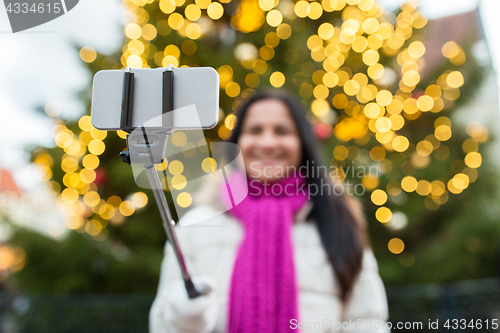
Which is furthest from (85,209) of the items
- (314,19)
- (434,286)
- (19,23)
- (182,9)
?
(434,286)

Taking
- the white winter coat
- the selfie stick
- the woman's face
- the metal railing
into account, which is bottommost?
the metal railing

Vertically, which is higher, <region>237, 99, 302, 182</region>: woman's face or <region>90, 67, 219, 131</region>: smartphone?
<region>90, 67, 219, 131</region>: smartphone

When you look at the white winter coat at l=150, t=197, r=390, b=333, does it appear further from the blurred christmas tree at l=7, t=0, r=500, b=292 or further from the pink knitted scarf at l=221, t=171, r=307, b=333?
the blurred christmas tree at l=7, t=0, r=500, b=292

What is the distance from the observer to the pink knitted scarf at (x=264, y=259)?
66cm

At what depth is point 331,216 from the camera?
77 cm

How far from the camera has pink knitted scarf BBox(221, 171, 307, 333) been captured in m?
0.66

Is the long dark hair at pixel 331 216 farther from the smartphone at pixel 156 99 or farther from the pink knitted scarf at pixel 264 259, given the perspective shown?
the smartphone at pixel 156 99

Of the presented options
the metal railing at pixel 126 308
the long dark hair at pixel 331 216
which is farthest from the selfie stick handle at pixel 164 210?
the metal railing at pixel 126 308

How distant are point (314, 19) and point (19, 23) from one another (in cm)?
120

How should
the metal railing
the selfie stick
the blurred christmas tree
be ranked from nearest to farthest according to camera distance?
the selfie stick < the blurred christmas tree < the metal railing

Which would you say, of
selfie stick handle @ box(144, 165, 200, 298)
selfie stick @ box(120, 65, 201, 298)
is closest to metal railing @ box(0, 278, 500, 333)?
selfie stick handle @ box(144, 165, 200, 298)

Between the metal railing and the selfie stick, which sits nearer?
the selfie stick

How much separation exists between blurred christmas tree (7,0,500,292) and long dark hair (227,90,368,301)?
439 mm

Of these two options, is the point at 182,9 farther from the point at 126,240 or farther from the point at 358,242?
the point at 358,242
